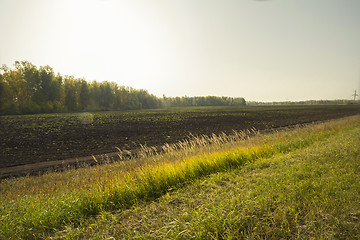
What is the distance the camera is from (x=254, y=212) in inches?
139

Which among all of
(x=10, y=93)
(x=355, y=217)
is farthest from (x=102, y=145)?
(x=10, y=93)

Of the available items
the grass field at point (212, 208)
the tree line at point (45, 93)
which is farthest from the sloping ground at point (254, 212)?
the tree line at point (45, 93)

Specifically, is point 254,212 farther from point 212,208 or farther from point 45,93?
point 45,93

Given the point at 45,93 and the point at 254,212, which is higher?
the point at 45,93

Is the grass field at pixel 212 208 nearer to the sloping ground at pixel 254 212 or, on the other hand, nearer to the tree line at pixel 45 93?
the sloping ground at pixel 254 212

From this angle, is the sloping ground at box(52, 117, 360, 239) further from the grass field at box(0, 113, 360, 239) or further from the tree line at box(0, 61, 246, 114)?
the tree line at box(0, 61, 246, 114)

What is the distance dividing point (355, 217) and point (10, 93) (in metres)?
84.8

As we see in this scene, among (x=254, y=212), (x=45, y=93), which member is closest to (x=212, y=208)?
(x=254, y=212)

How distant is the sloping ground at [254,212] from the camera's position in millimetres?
3062

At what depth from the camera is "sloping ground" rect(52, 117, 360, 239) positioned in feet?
10.0

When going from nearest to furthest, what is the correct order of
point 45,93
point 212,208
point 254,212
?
point 254,212 < point 212,208 < point 45,93

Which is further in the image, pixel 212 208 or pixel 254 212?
pixel 212 208

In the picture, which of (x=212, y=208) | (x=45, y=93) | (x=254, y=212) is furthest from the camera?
(x=45, y=93)

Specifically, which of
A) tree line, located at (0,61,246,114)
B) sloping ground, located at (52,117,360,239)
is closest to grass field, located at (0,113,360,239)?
sloping ground, located at (52,117,360,239)
